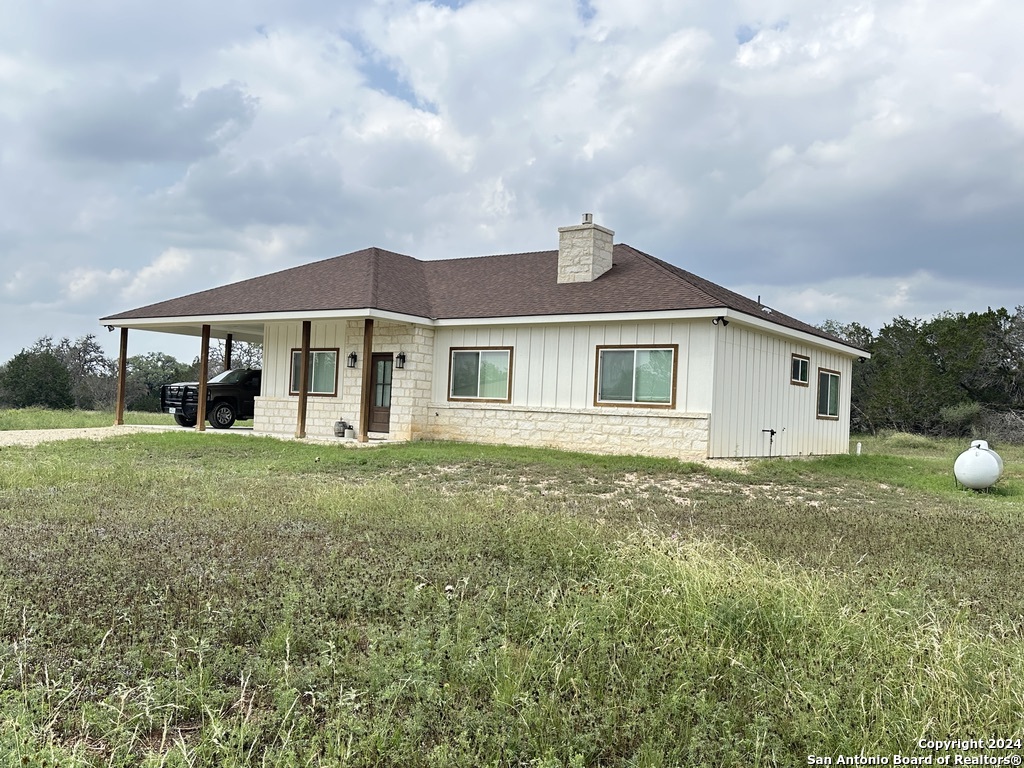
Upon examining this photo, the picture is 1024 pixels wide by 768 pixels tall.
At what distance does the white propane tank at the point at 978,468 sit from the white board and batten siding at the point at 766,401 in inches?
160

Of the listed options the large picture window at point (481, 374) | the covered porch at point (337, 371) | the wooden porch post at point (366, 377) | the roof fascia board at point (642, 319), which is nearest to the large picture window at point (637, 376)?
the roof fascia board at point (642, 319)

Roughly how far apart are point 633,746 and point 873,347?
36.8 meters

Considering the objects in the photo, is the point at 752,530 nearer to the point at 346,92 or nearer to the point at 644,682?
the point at 644,682

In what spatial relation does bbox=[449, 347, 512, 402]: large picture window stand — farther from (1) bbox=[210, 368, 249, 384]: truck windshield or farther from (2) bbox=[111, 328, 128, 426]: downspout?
(2) bbox=[111, 328, 128, 426]: downspout

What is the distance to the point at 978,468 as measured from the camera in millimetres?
14258

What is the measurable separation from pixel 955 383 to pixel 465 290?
72.3 feet

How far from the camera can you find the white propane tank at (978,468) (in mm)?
14219

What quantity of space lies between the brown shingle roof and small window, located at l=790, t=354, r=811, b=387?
672 mm

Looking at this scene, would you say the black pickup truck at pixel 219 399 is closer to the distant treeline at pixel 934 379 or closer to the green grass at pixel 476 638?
the distant treeline at pixel 934 379

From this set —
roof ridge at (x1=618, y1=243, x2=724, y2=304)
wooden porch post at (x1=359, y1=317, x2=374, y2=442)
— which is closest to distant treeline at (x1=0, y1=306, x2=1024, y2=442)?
roof ridge at (x1=618, y1=243, x2=724, y2=304)

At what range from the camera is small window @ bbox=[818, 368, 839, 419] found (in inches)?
838

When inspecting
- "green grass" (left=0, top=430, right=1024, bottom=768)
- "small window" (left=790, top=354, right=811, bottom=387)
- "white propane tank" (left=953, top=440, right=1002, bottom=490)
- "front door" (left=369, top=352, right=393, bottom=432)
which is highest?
"small window" (left=790, top=354, right=811, bottom=387)

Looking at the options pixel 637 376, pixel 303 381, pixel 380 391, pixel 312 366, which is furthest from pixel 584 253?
pixel 312 366

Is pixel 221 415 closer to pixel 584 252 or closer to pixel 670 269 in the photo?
pixel 584 252
